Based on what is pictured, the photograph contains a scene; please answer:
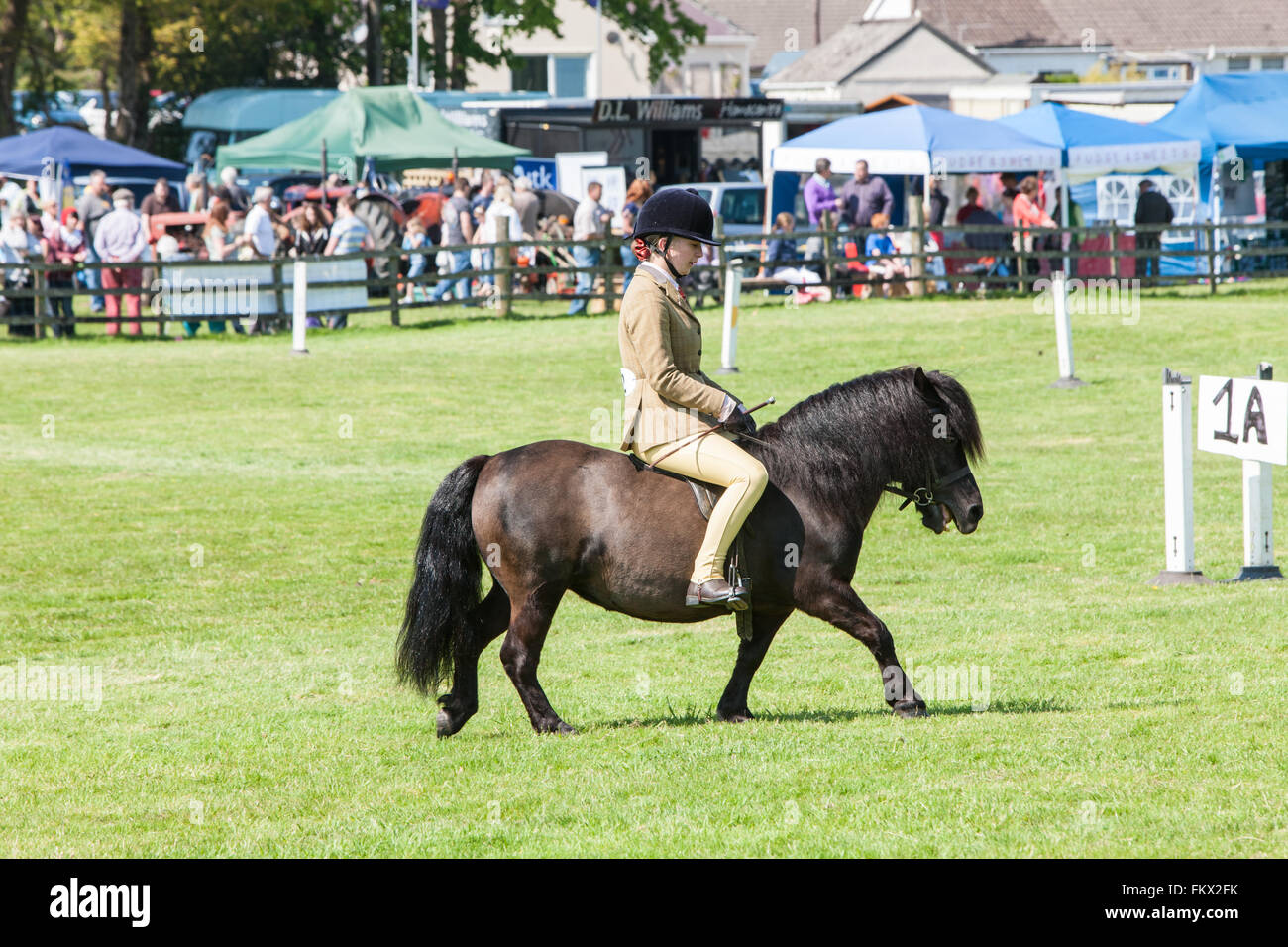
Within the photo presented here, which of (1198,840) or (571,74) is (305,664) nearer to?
(1198,840)

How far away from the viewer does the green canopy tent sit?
119 ft

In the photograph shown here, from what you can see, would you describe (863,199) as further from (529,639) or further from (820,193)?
(529,639)

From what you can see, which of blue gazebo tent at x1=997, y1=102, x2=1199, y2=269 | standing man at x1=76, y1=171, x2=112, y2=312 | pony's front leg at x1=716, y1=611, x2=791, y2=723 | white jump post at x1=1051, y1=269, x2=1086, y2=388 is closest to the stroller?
blue gazebo tent at x1=997, y1=102, x2=1199, y2=269

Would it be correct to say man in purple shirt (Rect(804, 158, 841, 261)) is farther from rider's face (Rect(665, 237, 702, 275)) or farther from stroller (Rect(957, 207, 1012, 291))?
rider's face (Rect(665, 237, 702, 275))

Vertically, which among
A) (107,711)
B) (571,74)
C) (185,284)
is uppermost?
(571,74)

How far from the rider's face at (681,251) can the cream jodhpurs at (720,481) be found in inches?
31.5

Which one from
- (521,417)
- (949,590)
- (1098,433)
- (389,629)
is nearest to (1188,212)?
(1098,433)

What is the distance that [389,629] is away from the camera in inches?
480

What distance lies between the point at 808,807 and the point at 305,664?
5.29 m

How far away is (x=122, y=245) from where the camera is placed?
28.6 metres

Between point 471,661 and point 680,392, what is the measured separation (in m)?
1.68

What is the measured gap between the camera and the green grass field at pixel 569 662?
20.9 ft

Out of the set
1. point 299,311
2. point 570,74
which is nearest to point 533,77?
point 570,74

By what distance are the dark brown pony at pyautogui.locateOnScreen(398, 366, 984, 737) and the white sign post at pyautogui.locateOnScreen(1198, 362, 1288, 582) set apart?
4032 millimetres
